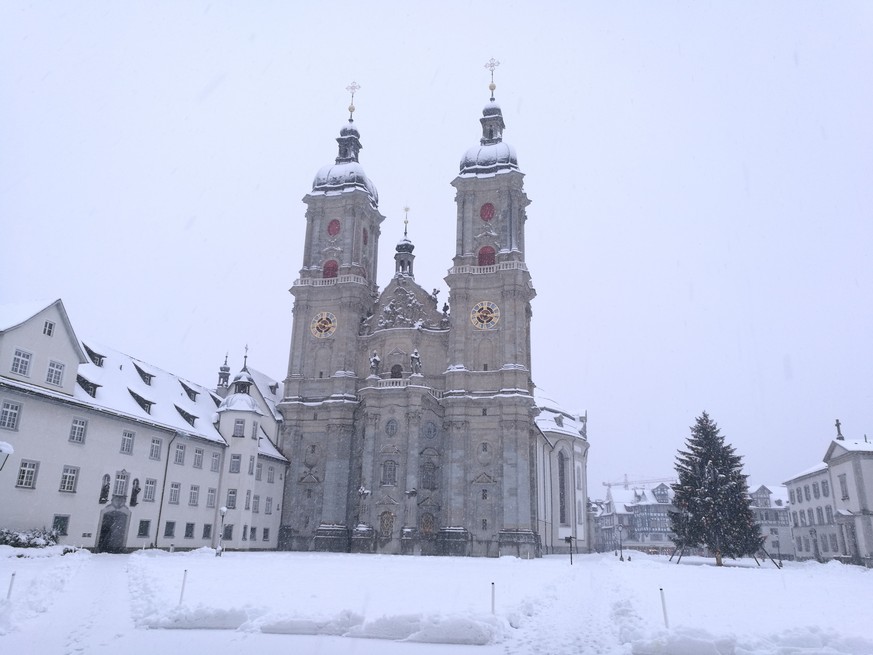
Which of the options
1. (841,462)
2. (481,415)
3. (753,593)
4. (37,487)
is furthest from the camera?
(841,462)

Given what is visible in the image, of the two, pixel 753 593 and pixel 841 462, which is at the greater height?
pixel 841 462

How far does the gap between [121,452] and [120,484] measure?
200 centimetres

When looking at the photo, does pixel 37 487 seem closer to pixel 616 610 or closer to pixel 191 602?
pixel 191 602

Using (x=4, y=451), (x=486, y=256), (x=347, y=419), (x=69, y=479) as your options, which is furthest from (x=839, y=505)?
(x=4, y=451)

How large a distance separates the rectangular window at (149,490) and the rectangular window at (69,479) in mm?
6379

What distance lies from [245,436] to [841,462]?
5609cm

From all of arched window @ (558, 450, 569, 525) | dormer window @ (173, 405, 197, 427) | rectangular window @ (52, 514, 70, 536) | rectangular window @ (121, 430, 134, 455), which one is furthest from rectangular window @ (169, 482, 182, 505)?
arched window @ (558, 450, 569, 525)

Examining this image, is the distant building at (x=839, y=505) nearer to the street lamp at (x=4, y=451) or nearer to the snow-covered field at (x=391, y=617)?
the snow-covered field at (x=391, y=617)

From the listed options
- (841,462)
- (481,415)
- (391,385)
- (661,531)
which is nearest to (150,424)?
(391,385)

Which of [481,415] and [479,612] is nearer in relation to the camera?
[479,612]

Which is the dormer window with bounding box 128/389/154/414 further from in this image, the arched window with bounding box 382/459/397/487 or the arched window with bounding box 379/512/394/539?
the arched window with bounding box 379/512/394/539

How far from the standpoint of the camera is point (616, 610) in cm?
1911

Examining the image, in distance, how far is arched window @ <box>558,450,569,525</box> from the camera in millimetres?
76294

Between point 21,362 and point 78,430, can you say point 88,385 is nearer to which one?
point 78,430
